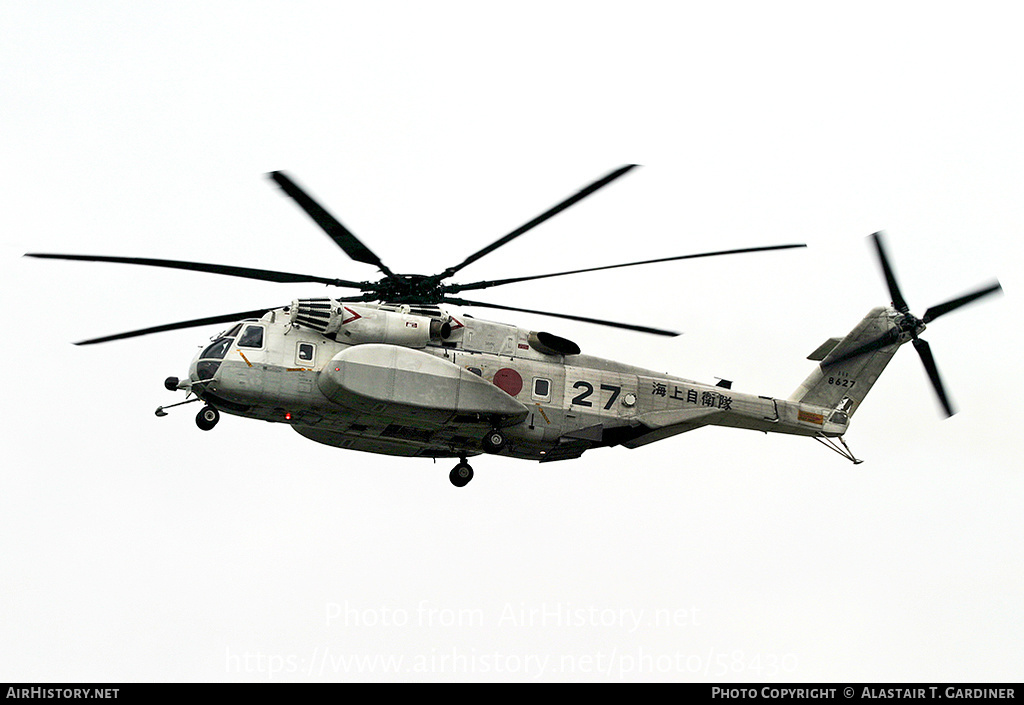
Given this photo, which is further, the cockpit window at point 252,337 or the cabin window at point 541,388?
the cabin window at point 541,388

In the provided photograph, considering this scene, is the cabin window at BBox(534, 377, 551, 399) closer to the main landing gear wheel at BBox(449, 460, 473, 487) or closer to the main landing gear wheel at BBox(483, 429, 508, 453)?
the main landing gear wheel at BBox(483, 429, 508, 453)

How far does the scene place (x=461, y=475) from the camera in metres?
29.4

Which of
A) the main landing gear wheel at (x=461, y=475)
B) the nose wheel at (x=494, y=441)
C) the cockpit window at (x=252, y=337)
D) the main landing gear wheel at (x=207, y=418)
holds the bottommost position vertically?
the main landing gear wheel at (x=461, y=475)

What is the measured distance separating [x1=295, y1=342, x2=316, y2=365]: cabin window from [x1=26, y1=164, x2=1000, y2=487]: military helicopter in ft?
0.08

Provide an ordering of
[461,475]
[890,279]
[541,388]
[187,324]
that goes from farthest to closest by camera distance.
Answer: [890,279], [461,475], [541,388], [187,324]

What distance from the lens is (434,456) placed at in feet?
98.2

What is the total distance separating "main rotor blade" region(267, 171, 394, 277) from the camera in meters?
21.9

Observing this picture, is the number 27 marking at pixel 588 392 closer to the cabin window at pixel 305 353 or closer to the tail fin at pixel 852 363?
the tail fin at pixel 852 363

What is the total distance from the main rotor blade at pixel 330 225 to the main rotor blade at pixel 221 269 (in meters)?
1.40

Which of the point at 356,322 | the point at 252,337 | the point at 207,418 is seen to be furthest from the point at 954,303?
the point at 207,418

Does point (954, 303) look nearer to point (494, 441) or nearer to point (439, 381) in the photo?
point (494, 441)

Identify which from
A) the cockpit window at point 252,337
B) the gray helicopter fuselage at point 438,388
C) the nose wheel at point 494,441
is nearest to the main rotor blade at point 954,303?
the gray helicopter fuselage at point 438,388

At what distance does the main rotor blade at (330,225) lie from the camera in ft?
71.9

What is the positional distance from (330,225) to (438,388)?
A: 533 cm
